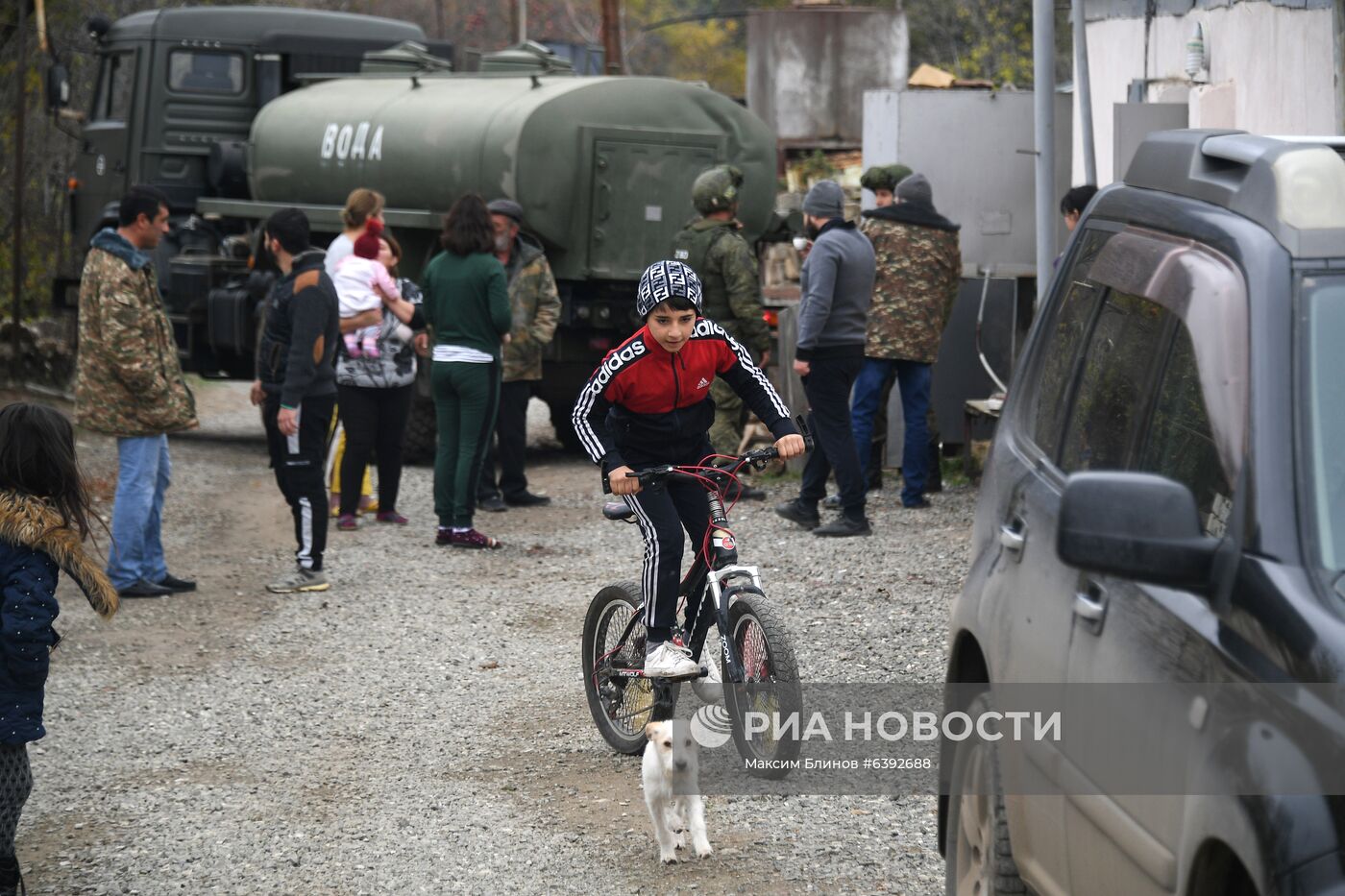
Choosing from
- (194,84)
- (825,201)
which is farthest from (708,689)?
(194,84)

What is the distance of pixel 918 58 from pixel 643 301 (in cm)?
3225

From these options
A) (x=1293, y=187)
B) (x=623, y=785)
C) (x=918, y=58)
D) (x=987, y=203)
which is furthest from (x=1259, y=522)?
(x=918, y=58)

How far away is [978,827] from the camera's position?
3924 mm

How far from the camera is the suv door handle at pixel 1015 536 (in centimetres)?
371

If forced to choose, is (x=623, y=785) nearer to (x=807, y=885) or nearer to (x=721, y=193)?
(x=807, y=885)

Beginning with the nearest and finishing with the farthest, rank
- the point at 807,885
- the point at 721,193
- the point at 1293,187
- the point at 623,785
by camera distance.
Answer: the point at 1293,187 < the point at 807,885 < the point at 623,785 < the point at 721,193

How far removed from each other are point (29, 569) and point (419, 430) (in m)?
8.99

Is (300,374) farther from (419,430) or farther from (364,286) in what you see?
(419,430)

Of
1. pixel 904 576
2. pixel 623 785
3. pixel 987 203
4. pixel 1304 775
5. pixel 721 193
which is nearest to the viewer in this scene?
pixel 1304 775

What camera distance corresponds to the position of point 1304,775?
2367 millimetres

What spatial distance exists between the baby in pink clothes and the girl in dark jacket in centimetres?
532

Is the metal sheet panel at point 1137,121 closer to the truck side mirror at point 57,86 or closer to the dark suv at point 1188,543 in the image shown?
the dark suv at point 1188,543

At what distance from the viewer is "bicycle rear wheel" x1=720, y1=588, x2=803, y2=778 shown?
18.1ft

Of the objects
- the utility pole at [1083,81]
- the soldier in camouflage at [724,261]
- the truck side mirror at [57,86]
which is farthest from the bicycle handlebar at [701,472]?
the truck side mirror at [57,86]
